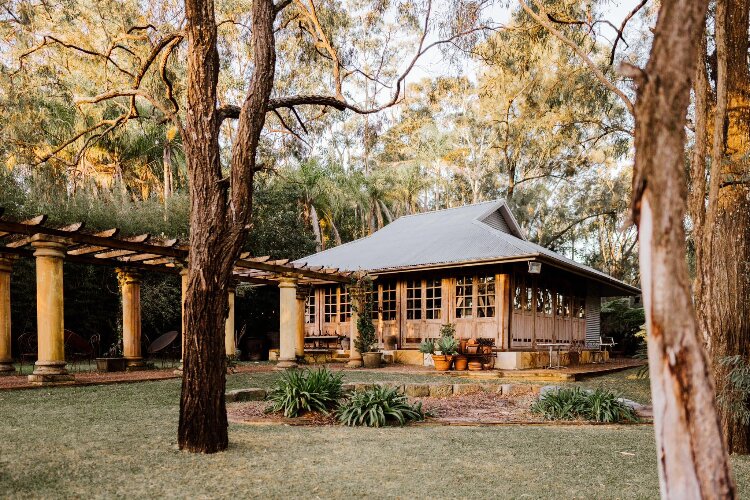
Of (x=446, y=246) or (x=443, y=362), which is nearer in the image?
(x=443, y=362)

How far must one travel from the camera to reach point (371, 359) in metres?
15.8

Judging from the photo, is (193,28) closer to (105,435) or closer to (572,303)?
(105,435)

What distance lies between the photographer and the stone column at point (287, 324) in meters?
14.7

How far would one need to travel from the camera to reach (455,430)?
6707 mm

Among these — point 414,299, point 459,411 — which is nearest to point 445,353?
point 414,299

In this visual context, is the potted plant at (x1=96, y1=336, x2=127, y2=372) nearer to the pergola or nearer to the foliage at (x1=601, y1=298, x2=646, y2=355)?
the pergola

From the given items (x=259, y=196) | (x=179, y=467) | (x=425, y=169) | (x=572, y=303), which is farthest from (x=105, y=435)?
(x=425, y=169)

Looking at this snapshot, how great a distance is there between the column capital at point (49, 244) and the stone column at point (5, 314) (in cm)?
269

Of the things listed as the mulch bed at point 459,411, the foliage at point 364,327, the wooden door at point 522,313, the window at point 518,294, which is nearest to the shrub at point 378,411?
the mulch bed at point 459,411

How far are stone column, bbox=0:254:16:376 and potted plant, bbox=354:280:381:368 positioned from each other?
8036mm

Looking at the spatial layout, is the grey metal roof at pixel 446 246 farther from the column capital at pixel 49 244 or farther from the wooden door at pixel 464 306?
the column capital at pixel 49 244

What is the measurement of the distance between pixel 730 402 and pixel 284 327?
10960mm

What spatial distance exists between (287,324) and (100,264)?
457 cm

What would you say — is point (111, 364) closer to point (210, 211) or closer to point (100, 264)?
point (100, 264)
